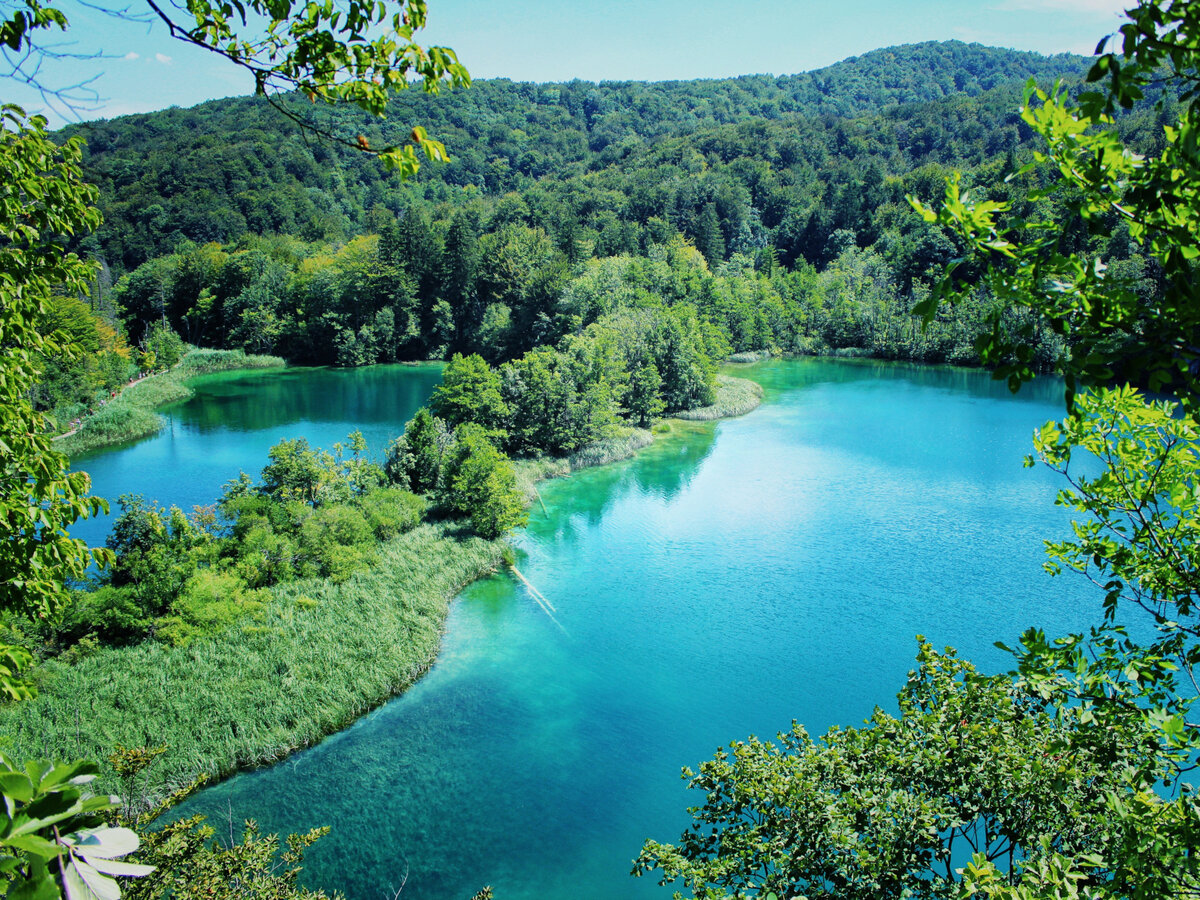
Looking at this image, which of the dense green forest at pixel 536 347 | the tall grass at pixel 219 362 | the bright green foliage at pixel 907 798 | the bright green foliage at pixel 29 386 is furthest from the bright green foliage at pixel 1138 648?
the tall grass at pixel 219 362

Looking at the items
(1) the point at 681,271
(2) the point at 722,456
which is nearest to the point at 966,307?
(1) the point at 681,271

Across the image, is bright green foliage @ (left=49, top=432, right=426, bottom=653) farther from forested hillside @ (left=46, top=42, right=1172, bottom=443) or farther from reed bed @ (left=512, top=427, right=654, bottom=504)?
forested hillside @ (left=46, top=42, right=1172, bottom=443)

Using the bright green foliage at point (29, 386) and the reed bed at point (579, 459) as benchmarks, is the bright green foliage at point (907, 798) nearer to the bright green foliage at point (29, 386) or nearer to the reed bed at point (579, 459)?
the bright green foliage at point (29, 386)

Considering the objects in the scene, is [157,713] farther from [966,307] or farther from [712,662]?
[966,307]

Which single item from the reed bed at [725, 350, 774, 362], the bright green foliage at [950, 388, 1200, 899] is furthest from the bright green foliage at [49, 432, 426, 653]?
the reed bed at [725, 350, 774, 362]

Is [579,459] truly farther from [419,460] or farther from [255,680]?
[255,680]
